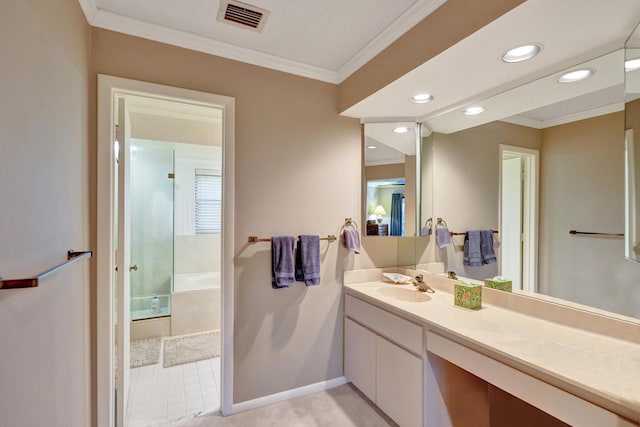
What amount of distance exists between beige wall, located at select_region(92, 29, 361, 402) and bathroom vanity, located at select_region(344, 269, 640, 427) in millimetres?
278

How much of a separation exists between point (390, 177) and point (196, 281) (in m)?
2.99

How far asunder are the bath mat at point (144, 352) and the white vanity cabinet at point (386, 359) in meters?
1.91

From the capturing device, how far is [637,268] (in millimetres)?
1258

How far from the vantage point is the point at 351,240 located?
7.65 feet

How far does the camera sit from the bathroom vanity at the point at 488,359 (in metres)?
1.04

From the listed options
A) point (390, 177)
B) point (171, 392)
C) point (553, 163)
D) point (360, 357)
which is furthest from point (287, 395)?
Answer: point (553, 163)

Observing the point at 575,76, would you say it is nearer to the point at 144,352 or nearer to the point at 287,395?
the point at 287,395

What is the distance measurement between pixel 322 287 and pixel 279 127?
1266 millimetres

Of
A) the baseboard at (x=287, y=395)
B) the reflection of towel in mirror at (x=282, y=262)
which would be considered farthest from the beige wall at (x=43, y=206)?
the reflection of towel in mirror at (x=282, y=262)

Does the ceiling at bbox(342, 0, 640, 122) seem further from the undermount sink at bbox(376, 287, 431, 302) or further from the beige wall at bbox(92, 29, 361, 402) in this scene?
the undermount sink at bbox(376, 287, 431, 302)

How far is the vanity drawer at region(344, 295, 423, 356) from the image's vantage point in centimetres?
169

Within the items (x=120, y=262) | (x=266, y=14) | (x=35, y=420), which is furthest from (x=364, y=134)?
(x=35, y=420)

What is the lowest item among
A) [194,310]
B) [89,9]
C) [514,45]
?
[194,310]

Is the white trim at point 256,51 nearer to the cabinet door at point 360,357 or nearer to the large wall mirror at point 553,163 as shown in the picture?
the large wall mirror at point 553,163
